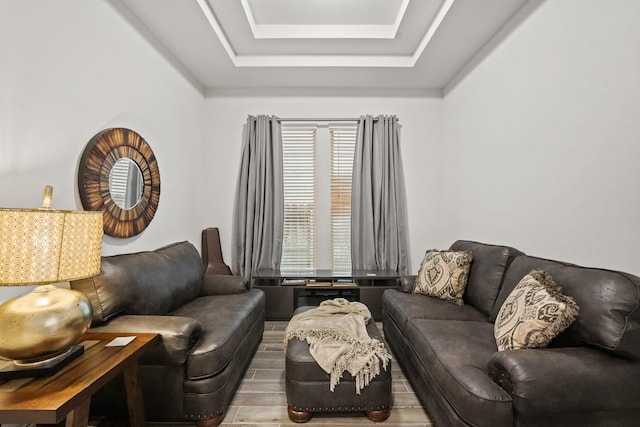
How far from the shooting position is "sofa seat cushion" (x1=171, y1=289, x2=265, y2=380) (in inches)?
72.8

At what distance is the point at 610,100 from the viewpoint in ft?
5.90

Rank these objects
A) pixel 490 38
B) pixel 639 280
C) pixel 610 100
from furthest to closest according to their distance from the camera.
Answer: pixel 490 38 < pixel 610 100 < pixel 639 280

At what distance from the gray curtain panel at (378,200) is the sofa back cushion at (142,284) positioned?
6.69 feet

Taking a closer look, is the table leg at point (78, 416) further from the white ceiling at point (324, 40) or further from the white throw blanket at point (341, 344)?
the white ceiling at point (324, 40)

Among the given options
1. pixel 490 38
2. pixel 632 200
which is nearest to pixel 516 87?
pixel 490 38

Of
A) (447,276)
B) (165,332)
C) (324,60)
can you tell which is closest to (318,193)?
(324,60)

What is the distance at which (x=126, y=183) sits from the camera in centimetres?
253

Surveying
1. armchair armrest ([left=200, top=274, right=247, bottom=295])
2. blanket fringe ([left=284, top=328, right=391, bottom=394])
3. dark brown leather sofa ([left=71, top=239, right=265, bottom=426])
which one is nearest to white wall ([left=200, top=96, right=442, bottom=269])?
armchair armrest ([left=200, top=274, right=247, bottom=295])

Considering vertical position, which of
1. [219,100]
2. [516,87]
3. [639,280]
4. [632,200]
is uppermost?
[219,100]

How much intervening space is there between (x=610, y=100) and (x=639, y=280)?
0.99m

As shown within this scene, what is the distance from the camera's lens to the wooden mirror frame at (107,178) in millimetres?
2135

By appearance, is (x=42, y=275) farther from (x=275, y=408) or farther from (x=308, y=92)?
(x=308, y=92)

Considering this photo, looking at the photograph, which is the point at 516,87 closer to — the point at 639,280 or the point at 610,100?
the point at 610,100

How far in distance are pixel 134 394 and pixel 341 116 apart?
3566 millimetres
